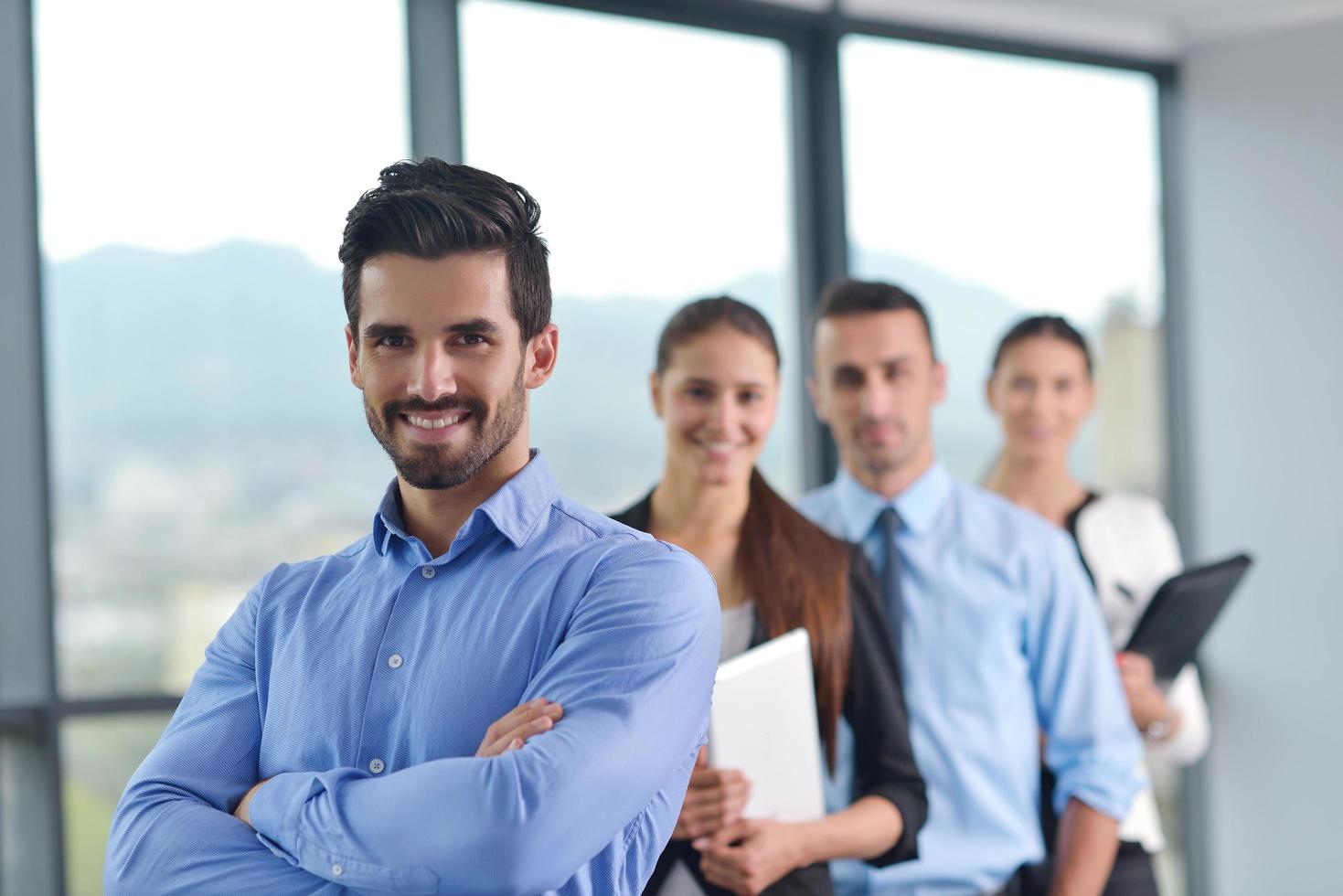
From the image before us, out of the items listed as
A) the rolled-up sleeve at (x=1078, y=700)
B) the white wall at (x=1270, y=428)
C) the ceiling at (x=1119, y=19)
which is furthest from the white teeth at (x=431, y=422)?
the white wall at (x=1270, y=428)

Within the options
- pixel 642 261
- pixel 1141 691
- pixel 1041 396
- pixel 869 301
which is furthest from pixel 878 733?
pixel 642 261

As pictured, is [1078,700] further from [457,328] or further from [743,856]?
[457,328]

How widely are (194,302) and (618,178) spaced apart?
1210mm

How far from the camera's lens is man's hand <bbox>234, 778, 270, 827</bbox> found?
4.83 feet

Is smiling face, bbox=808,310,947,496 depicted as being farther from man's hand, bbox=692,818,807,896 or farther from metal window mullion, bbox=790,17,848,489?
metal window mullion, bbox=790,17,848,489

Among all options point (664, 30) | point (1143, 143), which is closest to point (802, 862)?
point (664, 30)

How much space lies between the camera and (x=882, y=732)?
226 cm

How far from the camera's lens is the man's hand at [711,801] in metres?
2.03

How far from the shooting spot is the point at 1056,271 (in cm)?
454

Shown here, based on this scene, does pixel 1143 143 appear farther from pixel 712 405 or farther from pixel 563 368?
pixel 712 405

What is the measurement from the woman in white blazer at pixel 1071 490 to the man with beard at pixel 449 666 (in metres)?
1.97

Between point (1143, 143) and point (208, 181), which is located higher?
point (1143, 143)

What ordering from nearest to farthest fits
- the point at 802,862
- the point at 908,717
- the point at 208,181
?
1. the point at 802,862
2. the point at 908,717
3. the point at 208,181

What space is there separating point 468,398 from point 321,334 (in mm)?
2028
